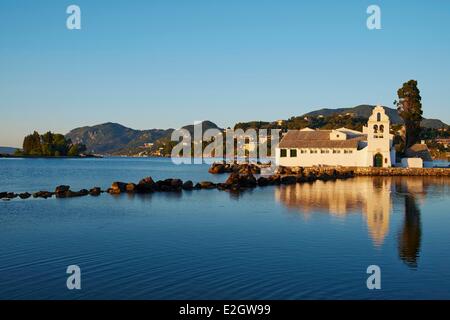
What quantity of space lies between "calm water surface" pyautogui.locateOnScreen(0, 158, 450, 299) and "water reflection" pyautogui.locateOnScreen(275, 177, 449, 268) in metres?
0.12

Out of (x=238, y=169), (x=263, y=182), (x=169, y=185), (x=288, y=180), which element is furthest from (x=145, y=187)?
(x=238, y=169)

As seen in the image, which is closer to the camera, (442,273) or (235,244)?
(442,273)

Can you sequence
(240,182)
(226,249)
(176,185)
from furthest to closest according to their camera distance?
(240,182), (176,185), (226,249)

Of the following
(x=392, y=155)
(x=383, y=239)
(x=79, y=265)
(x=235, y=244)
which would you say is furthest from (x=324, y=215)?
(x=392, y=155)

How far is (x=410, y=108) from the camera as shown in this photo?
7100 centimetres

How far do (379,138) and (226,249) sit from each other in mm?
48817

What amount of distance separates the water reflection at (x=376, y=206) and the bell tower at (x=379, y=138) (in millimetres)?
17984

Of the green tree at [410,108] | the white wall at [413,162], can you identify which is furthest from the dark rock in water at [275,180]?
the green tree at [410,108]

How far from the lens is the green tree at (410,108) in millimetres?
70562

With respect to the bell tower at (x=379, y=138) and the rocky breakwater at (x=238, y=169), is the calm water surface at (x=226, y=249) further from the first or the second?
the rocky breakwater at (x=238, y=169)

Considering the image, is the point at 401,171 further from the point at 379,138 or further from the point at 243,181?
the point at 243,181
